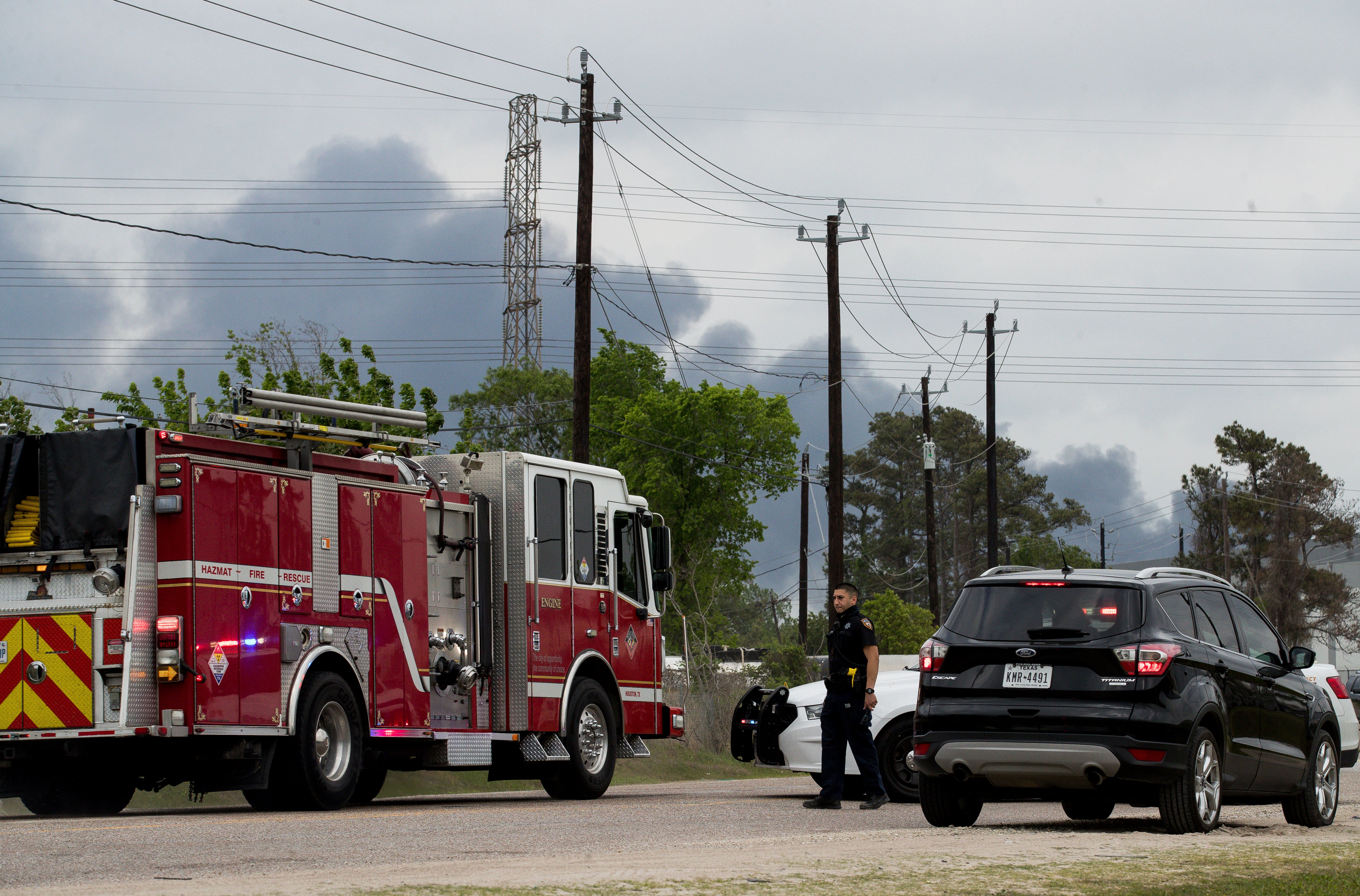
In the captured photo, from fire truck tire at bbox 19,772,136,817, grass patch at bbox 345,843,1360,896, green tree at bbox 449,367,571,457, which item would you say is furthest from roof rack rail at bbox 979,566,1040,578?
green tree at bbox 449,367,571,457

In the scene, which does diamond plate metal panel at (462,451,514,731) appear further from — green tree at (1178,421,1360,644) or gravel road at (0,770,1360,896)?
green tree at (1178,421,1360,644)

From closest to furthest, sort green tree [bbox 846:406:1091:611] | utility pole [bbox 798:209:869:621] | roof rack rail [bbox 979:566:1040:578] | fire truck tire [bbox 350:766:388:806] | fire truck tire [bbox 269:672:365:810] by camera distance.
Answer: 1. roof rack rail [bbox 979:566:1040:578]
2. fire truck tire [bbox 269:672:365:810]
3. fire truck tire [bbox 350:766:388:806]
4. utility pole [bbox 798:209:869:621]
5. green tree [bbox 846:406:1091:611]

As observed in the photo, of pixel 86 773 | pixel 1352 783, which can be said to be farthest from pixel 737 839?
pixel 1352 783

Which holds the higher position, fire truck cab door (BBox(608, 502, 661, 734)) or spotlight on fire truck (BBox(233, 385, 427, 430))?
spotlight on fire truck (BBox(233, 385, 427, 430))

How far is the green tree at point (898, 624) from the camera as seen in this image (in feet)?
165

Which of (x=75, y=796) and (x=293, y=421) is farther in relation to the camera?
(x=293, y=421)

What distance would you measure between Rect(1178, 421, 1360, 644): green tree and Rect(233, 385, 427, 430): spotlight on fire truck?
218 feet

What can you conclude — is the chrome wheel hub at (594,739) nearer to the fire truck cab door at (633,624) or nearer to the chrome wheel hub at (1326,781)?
the fire truck cab door at (633,624)

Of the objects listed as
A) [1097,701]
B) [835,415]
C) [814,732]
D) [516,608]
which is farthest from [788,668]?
[1097,701]

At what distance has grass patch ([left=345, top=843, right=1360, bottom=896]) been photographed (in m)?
7.25

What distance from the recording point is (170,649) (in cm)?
1186

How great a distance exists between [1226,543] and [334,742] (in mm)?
68031

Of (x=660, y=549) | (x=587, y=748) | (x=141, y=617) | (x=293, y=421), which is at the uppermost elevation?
(x=293, y=421)

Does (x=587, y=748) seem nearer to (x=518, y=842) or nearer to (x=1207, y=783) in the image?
(x=518, y=842)
